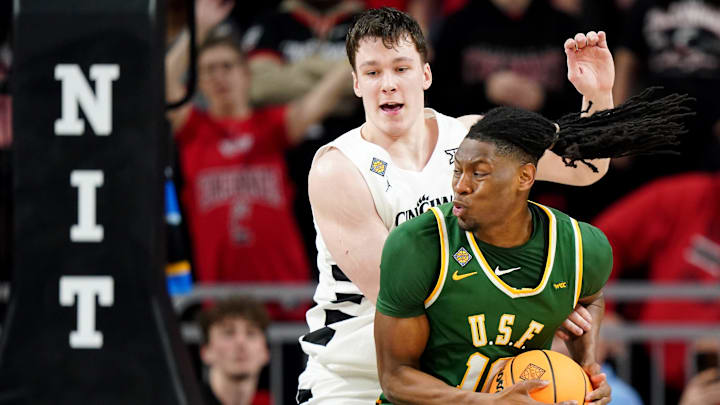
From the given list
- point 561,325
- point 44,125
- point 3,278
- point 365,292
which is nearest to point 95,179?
point 44,125

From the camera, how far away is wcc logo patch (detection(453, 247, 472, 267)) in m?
3.63

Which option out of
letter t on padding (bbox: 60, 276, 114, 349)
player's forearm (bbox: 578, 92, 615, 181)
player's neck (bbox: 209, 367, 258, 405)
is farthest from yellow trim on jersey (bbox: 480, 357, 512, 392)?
player's neck (bbox: 209, 367, 258, 405)

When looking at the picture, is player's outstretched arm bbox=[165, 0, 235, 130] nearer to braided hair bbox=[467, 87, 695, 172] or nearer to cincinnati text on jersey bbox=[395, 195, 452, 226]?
cincinnati text on jersey bbox=[395, 195, 452, 226]

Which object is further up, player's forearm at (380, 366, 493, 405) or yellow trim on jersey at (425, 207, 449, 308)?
yellow trim on jersey at (425, 207, 449, 308)

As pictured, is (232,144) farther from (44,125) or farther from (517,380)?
(517,380)

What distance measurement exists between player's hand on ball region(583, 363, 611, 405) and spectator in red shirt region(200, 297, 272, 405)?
321 cm

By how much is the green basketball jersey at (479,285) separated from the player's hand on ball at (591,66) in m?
0.61

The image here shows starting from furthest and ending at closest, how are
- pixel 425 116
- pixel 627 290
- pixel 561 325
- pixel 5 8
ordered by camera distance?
pixel 5 8 → pixel 627 290 → pixel 425 116 → pixel 561 325

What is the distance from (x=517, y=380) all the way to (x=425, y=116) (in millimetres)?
1206

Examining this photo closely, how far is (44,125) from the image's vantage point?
4.50m

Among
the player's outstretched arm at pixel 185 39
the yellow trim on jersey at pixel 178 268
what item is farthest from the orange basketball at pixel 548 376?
the player's outstretched arm at pixel 185 39

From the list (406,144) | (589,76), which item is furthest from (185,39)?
(589,76)

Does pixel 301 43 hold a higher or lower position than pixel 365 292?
higher

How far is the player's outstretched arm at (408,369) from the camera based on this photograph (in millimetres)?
3559
